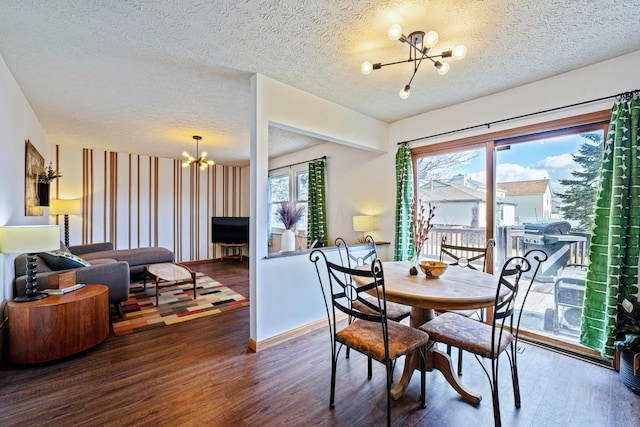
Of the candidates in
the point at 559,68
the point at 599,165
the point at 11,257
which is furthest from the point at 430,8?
the point at 11,257

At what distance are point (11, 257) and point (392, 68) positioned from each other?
13.3 ft

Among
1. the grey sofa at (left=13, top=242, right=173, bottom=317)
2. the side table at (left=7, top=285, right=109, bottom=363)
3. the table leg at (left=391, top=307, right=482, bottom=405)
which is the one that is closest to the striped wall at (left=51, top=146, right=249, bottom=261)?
the grey sofa at (left=13, top=242, right=173, bottom=317)

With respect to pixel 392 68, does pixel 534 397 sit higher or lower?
lower

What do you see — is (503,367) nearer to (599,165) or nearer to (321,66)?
(599,165)

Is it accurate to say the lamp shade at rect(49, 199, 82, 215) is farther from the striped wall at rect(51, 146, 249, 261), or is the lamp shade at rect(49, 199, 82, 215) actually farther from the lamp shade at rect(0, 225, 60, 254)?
the lamp shade at rect(0, 225, 60, 254)

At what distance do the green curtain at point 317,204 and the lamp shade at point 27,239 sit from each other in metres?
3.53

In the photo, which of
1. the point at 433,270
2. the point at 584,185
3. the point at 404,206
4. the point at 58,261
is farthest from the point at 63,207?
the point at 584,185

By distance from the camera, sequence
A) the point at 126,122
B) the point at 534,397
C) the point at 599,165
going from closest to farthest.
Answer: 1. the point at 534,397
2. the point at 599,165
3. the point at 126,122

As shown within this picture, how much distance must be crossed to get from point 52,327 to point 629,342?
14.7ft

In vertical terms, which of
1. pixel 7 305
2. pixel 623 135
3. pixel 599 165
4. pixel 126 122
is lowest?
pixel 7 305

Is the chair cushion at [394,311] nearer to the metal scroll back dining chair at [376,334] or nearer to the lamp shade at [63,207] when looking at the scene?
the metal scroll back dining chair at [376,334]

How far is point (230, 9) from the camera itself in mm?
1799

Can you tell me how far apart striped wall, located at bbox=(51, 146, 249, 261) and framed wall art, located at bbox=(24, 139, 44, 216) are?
184 centimetres

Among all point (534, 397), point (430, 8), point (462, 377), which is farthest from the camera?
point (462, 377)
